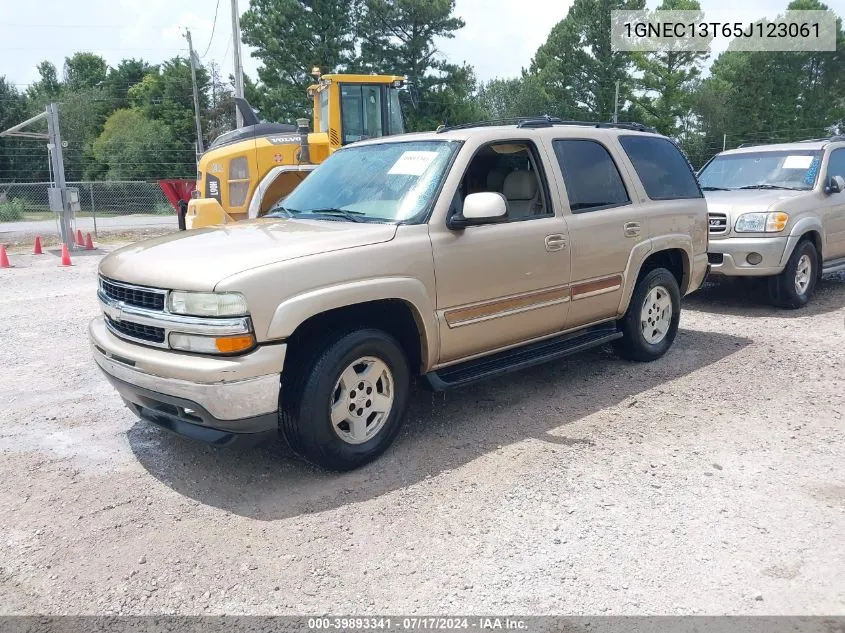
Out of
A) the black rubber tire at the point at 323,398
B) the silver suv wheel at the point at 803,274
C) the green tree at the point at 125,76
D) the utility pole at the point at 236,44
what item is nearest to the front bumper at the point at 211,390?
the black rubber tire at the point at 323,398

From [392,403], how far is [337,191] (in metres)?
1.62

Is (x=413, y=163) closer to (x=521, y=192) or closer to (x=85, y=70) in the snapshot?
(x=521, y=192)

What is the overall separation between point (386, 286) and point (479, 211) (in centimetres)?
78

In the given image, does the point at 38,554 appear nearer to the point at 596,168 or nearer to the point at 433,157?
the point at 433,157

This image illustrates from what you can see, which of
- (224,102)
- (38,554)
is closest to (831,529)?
(38,554)

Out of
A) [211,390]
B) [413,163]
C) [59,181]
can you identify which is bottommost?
[211,390]

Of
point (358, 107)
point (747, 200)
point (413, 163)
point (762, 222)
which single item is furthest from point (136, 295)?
point (358, 107)

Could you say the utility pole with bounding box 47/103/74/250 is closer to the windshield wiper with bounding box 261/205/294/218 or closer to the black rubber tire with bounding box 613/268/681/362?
the windshield wiper with bounding box 261/205/294/218

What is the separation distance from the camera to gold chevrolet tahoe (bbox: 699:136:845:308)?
805 centimetres

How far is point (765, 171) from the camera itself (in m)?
9.16

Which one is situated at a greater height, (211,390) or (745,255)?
(745,255)

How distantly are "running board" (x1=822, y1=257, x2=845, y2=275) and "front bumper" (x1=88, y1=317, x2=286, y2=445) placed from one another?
305 inches

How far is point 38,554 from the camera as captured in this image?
335 centimetres

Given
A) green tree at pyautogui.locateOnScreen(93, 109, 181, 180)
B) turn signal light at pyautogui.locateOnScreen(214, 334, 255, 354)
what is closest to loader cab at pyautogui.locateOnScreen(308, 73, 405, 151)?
turn signal light at pyautogui.locateOnScreen(214, 334, 255, 354)
